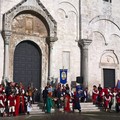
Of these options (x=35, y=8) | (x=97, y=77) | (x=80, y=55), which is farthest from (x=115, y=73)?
(x=35, y=8)

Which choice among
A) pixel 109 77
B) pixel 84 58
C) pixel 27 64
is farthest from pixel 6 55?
pixel 109 77

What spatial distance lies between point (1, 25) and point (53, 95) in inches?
229

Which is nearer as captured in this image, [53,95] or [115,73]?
[53,95]

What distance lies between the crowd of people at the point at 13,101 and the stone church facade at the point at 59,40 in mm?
1929

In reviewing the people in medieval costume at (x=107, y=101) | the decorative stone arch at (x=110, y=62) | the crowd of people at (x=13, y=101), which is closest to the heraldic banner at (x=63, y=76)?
the people in medieval costume at (x=107, y=101)

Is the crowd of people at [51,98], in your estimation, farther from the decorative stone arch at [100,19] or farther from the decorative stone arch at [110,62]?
the decorative stone arch at [100,19]

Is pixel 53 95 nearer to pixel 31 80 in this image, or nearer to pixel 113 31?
pixel 31 80

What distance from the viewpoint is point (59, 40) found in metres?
24.3

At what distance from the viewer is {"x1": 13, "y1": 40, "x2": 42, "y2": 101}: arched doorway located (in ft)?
74.4

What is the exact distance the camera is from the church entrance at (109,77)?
2680 centimetres

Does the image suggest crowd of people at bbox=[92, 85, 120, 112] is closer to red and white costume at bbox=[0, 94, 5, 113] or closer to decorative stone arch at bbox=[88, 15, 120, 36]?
decorative stone arch at bbox=[88, 15, 120, 36]

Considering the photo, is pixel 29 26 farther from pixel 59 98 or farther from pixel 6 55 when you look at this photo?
pixel 59 98

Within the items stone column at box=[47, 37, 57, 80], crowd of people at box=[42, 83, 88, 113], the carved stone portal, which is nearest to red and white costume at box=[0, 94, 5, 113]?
crowd of people at box=[42, 83, 88, 113]

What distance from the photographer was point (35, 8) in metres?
22.9
